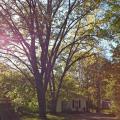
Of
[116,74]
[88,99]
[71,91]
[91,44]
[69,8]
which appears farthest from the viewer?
[88,99]

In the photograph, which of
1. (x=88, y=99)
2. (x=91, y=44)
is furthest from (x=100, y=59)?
(x=88, y=99)

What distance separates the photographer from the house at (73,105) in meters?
62.6

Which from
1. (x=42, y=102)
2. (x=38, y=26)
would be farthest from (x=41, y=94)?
(x=38, y=26)

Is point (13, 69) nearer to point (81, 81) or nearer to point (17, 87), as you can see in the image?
point (17, 87)

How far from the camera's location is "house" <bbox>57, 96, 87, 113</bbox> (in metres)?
62.6

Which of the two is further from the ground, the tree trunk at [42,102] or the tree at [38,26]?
the tree at [38,26]

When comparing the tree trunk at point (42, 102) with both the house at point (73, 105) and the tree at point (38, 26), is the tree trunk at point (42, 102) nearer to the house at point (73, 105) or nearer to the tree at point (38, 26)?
the tree at point (38, 26)

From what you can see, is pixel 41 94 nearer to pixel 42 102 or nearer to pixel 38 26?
pixel 42 102

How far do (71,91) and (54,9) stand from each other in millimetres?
30542

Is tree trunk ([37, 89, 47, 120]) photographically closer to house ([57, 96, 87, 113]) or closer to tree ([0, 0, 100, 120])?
tree ([0, 0, 100, 120])

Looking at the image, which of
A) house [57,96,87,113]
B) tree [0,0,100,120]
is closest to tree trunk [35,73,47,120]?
tree [0,0,100,120]

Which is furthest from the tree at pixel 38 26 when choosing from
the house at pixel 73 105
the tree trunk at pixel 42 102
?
the house at pixel 73 105

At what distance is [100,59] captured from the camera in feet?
129

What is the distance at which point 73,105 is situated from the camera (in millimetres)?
67438
